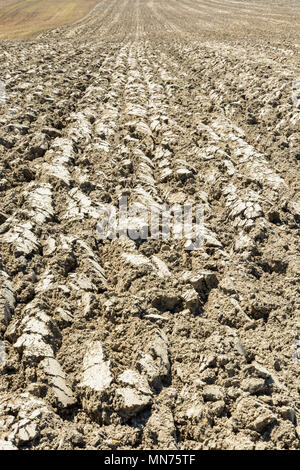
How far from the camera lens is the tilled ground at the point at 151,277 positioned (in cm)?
243

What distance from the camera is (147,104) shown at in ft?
26.2

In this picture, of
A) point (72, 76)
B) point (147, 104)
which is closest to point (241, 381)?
point (147, 104)

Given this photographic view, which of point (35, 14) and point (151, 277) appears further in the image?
point (35, 14)

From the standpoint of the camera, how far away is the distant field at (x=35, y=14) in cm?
2327

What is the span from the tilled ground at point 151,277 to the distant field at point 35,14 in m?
17.9

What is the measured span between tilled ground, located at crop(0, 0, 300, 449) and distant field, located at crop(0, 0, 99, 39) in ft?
58.7

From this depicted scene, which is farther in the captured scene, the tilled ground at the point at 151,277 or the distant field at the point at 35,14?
the distant field at the point at 35,14

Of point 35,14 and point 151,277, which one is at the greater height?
point 35,14

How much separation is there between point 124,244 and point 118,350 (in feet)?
4.44

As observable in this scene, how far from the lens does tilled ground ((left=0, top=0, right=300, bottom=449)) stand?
2.43 m

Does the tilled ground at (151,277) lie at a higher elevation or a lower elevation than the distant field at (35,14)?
lower

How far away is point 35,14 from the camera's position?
102ft

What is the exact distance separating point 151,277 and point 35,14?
3514 cm

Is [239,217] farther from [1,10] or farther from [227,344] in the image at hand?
[1,10]
